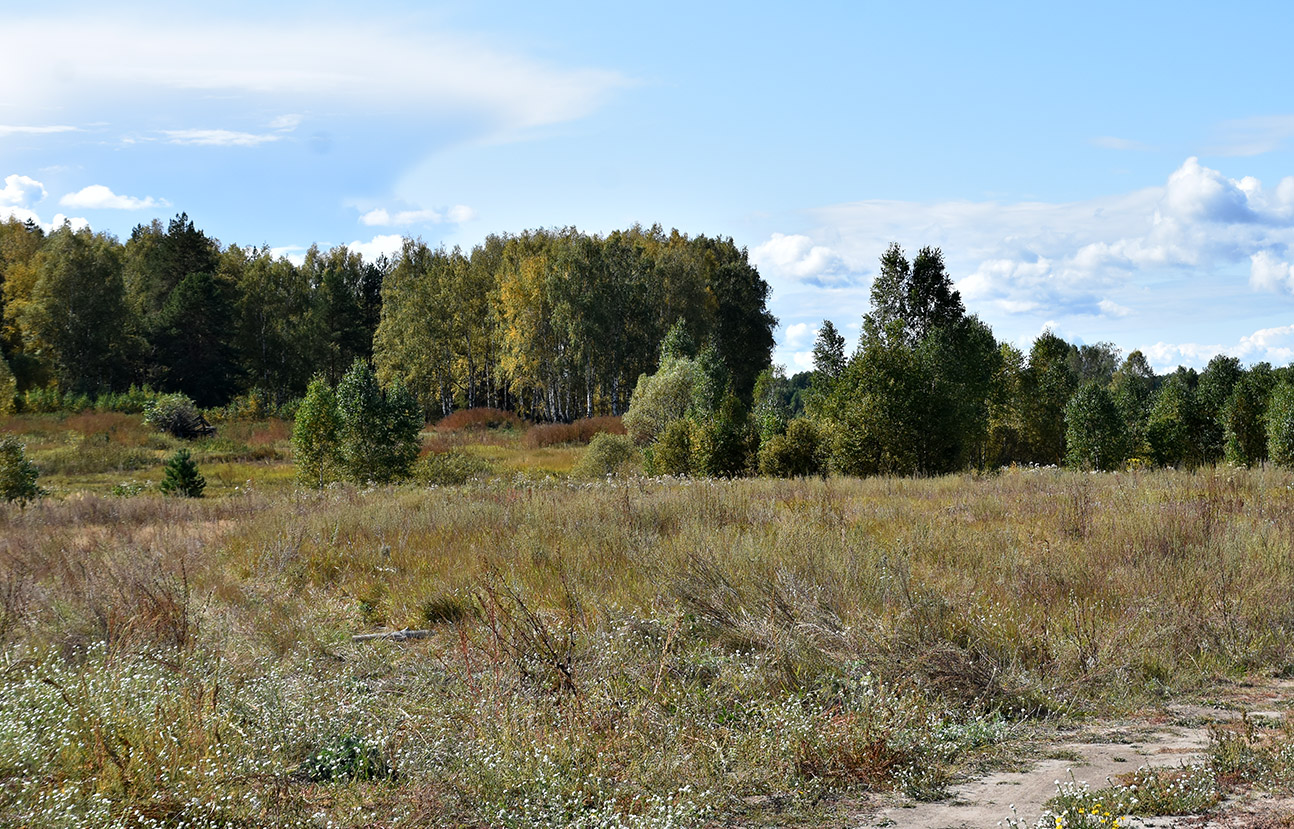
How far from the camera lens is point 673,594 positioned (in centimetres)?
668

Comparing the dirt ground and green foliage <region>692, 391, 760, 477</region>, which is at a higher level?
green foliage <region>692, 391, 760, 477</region>

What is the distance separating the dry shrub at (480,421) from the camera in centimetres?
5056

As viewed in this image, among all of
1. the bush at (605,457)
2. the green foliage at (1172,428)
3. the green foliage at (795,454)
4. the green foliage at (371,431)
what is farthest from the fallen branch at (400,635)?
the green foliage at (1172,428)

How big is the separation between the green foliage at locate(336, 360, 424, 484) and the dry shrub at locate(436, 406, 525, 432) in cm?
2600

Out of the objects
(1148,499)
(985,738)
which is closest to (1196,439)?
(1148,499)

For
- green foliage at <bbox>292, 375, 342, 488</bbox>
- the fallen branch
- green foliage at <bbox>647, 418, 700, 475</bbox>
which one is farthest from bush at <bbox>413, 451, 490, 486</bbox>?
the fallen branch

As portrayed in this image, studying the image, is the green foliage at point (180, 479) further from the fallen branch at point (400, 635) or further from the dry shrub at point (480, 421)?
the dry shrub at point (480, 421)

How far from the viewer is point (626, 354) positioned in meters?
56.2

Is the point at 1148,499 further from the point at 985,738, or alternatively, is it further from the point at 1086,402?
the point at 1086,402

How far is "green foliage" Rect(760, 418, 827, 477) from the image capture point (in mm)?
24781

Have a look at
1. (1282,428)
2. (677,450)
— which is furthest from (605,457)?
(1282,428)

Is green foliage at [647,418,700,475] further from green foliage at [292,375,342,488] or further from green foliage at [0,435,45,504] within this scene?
green foliage at [0,435,45,504]

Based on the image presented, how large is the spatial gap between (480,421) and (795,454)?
99.1ft

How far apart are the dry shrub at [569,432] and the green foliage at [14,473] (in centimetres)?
2304
